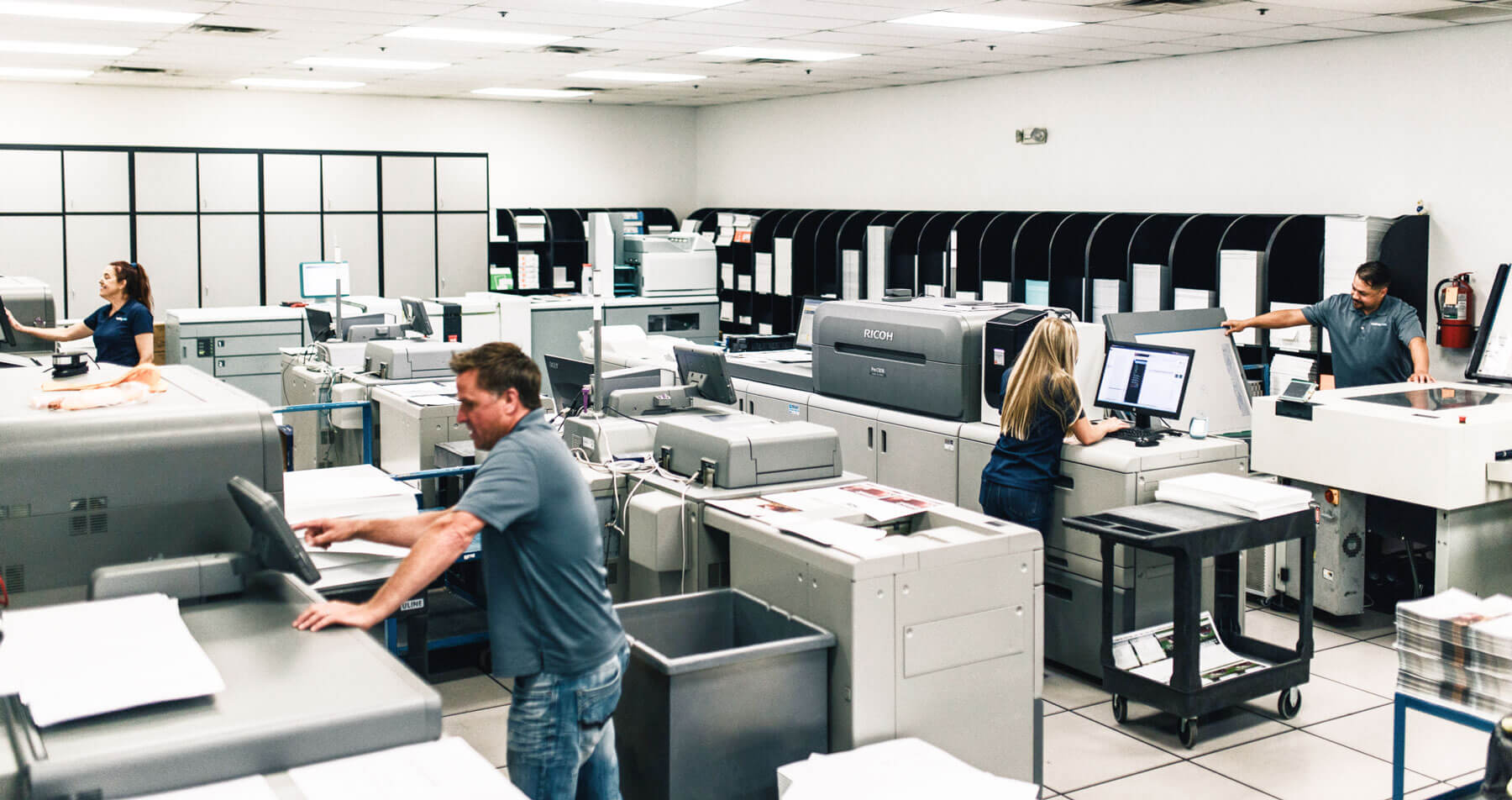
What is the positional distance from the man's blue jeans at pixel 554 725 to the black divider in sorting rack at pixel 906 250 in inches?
276

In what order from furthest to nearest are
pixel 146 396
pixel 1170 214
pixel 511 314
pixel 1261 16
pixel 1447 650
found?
1. pixel 511 314
2. pixel 1170 214
3. pixel 1261 16
4. pixel 1447 650
5. pixel 146 396

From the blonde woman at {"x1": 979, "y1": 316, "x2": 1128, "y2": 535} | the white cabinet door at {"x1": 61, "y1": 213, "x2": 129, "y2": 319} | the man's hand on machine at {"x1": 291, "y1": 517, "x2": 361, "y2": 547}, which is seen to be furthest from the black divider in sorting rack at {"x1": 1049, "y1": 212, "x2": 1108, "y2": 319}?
the white cabinet door at {"x1": 61, "y1": 213, "x2": 129, "y2": 319}

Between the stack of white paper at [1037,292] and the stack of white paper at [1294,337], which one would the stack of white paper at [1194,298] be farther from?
the stack of white paper at [1037,292]

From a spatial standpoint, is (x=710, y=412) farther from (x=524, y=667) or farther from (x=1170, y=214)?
(x=1170, y=214)

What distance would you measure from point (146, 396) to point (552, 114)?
393 inches

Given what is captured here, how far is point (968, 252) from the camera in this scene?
28.3ft

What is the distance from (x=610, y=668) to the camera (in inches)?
102

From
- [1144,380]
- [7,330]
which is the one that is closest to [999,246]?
[1144,380]

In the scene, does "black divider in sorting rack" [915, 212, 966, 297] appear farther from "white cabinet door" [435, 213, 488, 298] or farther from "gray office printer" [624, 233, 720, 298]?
"white cabinet door" [435, 213, 488, 298]

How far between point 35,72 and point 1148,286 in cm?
783

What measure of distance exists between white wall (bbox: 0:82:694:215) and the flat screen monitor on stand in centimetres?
798

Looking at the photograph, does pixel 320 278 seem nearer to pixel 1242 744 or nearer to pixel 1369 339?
pixel 1369 339

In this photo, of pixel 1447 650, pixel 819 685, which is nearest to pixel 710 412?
pixel 819 685

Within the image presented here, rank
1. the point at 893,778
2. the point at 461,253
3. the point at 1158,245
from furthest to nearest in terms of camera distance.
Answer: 1. the point at 461,253
2. the point at 1158,245
3. the point at 893,778
